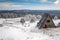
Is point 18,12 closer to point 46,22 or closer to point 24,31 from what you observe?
point 24,31

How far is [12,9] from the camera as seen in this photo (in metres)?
1.26

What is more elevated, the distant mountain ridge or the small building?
the distant mountain ridge

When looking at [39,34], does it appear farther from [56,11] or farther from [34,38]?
[56,11]

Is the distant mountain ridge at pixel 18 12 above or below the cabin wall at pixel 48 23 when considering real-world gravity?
above

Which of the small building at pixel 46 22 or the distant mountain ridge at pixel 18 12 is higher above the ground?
the distant mountain ridge at pixel 18 12

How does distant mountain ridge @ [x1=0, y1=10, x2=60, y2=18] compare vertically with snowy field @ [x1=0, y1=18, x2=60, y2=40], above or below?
above

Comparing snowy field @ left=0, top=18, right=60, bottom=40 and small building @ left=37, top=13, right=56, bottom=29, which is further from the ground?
small building @ left=37, top=13, right=56, bottom=29

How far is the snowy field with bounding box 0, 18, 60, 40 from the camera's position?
123 cm

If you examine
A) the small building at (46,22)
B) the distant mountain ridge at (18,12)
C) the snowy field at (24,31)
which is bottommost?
the snowy field at (24,31)

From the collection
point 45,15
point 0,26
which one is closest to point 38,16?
point 45,15

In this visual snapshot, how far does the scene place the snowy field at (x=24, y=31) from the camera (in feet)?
4.04

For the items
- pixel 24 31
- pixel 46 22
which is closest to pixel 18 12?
pixel 24 31

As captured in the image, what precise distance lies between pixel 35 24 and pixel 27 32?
124 mm

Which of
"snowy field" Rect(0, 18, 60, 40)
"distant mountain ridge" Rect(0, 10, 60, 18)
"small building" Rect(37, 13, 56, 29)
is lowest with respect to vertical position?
"snowy field" Rect(0, 18, 60, 40)
